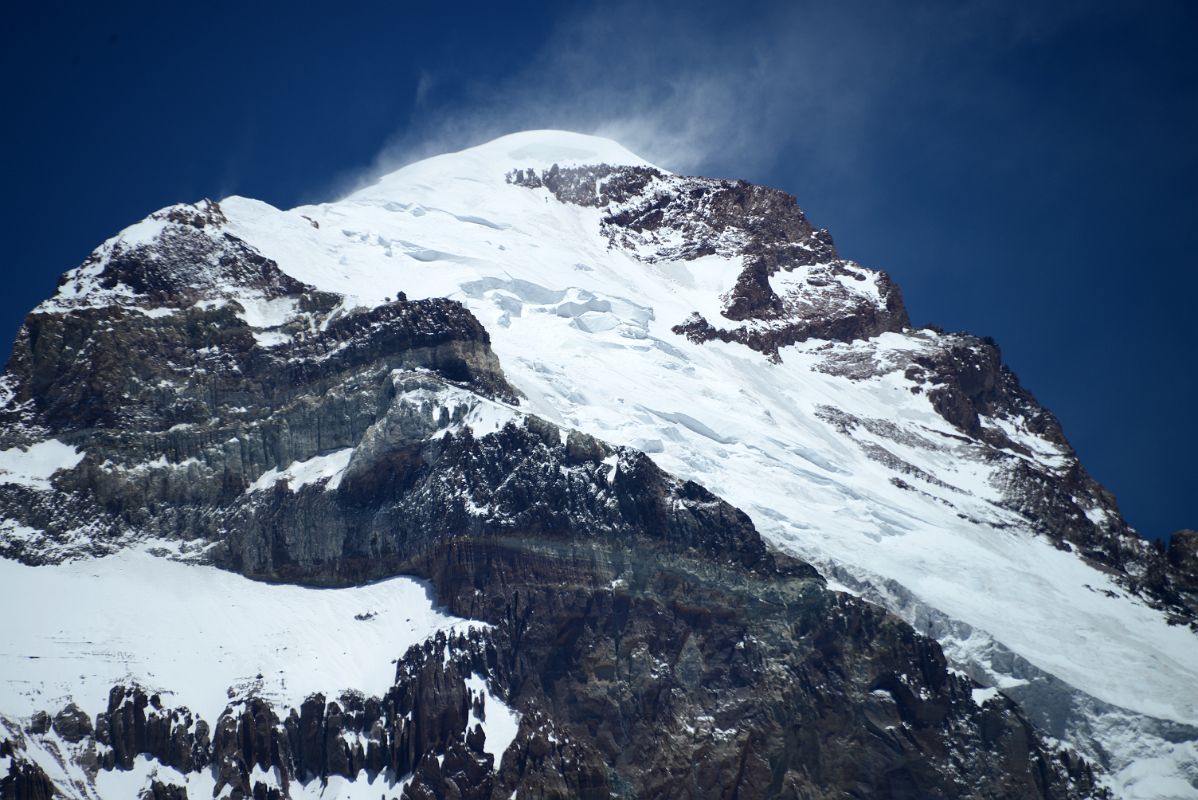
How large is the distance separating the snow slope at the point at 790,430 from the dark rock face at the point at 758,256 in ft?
9.49

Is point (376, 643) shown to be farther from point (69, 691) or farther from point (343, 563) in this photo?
point (69, 691)

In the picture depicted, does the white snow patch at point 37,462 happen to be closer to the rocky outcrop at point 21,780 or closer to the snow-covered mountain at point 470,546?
the snow-covered mountain at point 470,546

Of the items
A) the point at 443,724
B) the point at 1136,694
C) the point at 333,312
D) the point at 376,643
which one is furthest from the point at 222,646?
the point at 1136,694

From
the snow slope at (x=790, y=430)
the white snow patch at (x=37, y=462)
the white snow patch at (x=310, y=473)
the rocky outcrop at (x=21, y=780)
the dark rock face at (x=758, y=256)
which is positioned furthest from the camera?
the dark rock face at (x=758, y=256)

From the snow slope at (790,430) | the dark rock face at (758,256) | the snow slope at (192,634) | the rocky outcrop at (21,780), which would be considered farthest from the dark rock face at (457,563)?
the dark rock face at (758,256)

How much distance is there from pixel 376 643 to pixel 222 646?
387 inches

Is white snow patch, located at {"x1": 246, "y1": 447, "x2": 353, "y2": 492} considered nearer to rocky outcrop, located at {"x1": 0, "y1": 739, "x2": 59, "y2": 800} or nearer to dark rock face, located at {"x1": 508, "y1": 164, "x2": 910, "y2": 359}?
rocky outcrop, located at {"x1": 0, "y1": 739, "x2": 59, "y2": 800}

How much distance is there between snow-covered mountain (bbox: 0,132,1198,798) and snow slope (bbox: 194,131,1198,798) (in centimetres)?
40

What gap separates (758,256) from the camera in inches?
7382

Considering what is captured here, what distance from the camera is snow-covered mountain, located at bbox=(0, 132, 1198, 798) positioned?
320ft

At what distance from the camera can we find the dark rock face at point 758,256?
570 ft

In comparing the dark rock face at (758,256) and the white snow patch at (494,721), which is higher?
the dark rock face at (758,256)

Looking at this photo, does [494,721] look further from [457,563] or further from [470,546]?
[470,546]

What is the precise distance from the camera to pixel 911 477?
13825 cm
